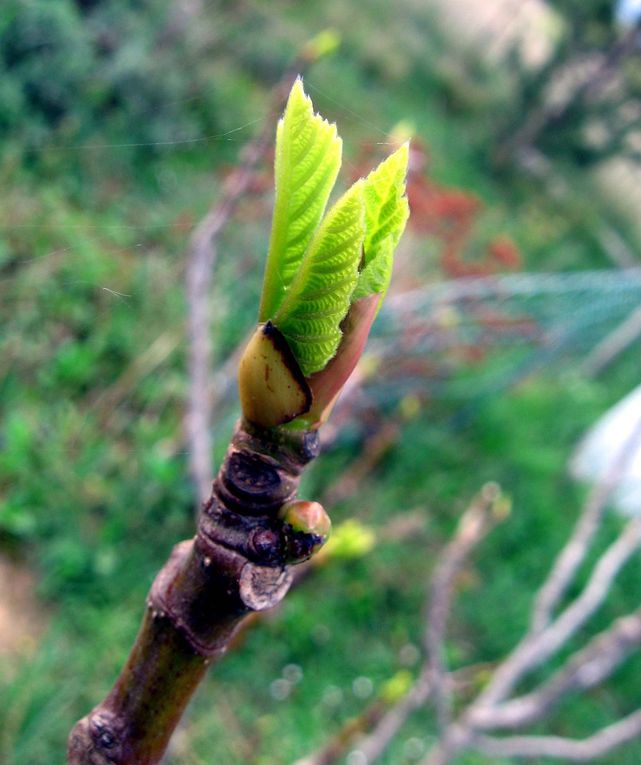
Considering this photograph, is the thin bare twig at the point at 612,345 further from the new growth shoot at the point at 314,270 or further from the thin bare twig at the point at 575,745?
the new growth shoot at the point at 314,270

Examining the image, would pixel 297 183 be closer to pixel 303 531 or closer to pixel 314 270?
pixel 314 270

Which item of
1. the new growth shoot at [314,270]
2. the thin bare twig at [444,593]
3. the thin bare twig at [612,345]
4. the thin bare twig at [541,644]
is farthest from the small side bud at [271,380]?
the thin bare twig at [612,345]

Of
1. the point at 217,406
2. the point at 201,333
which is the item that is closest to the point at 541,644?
the point at 201,333

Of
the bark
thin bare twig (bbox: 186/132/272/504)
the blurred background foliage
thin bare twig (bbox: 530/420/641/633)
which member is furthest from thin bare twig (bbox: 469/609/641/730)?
the bark

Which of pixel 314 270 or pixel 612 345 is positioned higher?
pixel 612 345

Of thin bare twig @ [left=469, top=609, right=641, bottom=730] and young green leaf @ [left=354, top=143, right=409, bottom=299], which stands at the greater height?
thin bare twig @ [left=469, top=609, right=641, bottom=730]

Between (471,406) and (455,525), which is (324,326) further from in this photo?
(471,406)

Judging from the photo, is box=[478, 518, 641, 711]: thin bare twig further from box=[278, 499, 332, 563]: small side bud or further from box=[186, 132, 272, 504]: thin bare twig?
box=[278, 499, 332, 563]: small side bud
